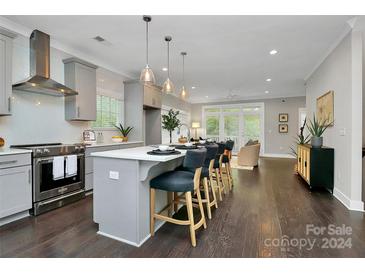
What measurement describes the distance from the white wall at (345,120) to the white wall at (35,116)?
467cm

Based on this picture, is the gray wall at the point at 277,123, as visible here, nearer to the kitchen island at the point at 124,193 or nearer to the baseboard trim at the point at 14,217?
the kitchen island at the point at 124,193

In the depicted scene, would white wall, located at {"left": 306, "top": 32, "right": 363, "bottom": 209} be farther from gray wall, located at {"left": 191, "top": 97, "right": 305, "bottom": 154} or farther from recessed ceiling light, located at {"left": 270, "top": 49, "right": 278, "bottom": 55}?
gray wall, located at {"left": 191, "top": 97, "right": 305, "bottom": 154}

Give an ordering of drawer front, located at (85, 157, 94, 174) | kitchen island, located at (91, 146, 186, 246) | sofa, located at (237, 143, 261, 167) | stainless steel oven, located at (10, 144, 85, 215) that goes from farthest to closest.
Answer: sofa, located at (237, 143, 261, 167) < drawer front, located at (85, 157, 94, 174) < stainless steel oven, located at (10, 144, 85, 215) < kitchen island, located at (91, 146, 186, 246)

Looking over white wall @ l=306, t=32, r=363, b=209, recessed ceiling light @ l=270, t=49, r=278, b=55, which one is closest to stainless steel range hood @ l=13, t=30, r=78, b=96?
recessed ceiling light @ l=270, t=49, r=278, b=55

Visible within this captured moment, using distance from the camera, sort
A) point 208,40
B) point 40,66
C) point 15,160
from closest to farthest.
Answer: point 15,160 < point 40,66 < point 208,40

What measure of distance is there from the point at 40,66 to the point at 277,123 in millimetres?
8338

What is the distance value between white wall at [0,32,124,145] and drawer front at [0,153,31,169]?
55cm

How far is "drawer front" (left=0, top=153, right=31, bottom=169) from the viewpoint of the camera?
2253 millimetres

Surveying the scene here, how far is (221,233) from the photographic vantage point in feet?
6.93

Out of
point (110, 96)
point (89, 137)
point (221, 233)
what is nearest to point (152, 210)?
point (221, 233)

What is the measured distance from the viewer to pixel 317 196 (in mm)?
3352

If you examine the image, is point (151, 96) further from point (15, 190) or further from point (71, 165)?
point (15, 190)

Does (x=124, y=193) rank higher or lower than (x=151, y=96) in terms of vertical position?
lower
